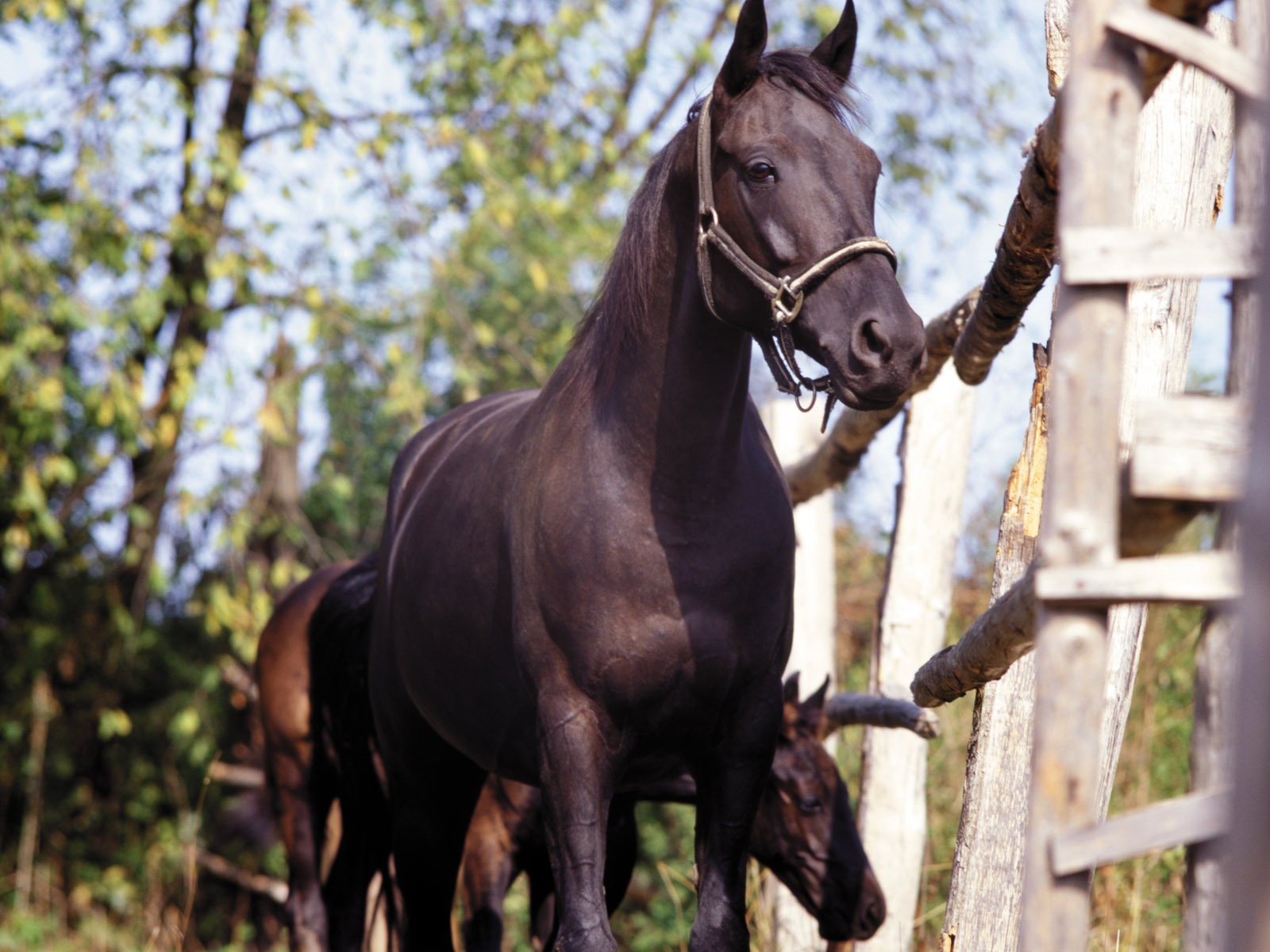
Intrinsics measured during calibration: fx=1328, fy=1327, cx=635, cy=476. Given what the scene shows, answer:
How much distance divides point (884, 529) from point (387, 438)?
4.05m

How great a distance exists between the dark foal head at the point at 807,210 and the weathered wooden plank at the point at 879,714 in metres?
1.65

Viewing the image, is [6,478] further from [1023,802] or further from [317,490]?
[1023,802]

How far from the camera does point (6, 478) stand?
8.88 meters

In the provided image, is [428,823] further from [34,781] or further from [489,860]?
[34,781]

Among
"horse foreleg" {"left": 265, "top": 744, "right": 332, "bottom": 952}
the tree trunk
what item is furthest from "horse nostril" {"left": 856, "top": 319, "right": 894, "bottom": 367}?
"horse foreleg" {"left": 265, "top": 744, "right": 332, "bottom": 952}

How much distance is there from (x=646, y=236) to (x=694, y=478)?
55cm

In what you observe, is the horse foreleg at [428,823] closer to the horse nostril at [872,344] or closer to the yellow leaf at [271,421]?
the horse nostril at [872,344]

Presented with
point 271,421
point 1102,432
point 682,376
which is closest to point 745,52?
point 682,376

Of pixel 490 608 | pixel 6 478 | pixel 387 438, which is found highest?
pixel 387 438

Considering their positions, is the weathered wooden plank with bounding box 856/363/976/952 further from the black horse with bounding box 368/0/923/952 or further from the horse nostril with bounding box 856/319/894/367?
the horse nostril with bounding box 856/319/894/367

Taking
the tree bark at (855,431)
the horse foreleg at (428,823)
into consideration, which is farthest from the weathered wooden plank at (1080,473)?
the horse foreleg at (428,823)

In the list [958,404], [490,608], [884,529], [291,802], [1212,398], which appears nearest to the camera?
[1212,398]

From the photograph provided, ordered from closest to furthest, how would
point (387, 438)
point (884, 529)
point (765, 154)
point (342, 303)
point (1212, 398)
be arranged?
point (1212, 398) < point (765, 154) < point (342, 303) < point (884, 529) < point (387, 438)

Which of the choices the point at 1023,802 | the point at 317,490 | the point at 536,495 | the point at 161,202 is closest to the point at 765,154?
the point at 536,495
